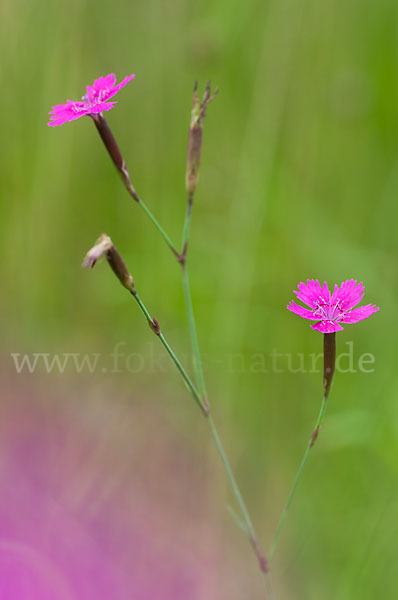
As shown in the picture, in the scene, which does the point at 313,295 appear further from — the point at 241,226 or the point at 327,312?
the point at 241,226

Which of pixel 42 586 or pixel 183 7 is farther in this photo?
pixel 183 7

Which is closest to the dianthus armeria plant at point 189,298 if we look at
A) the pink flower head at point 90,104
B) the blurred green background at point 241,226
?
the pink flower head at point 90,104

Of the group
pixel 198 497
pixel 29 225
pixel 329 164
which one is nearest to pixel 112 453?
pixel 198 497

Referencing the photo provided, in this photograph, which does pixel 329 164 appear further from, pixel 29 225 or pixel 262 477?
pixel 262 477

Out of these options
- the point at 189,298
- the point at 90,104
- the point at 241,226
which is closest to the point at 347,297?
the point at 189,298

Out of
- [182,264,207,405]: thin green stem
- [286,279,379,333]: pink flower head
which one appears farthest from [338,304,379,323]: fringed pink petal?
[182,264,207,405]: thin green stem
